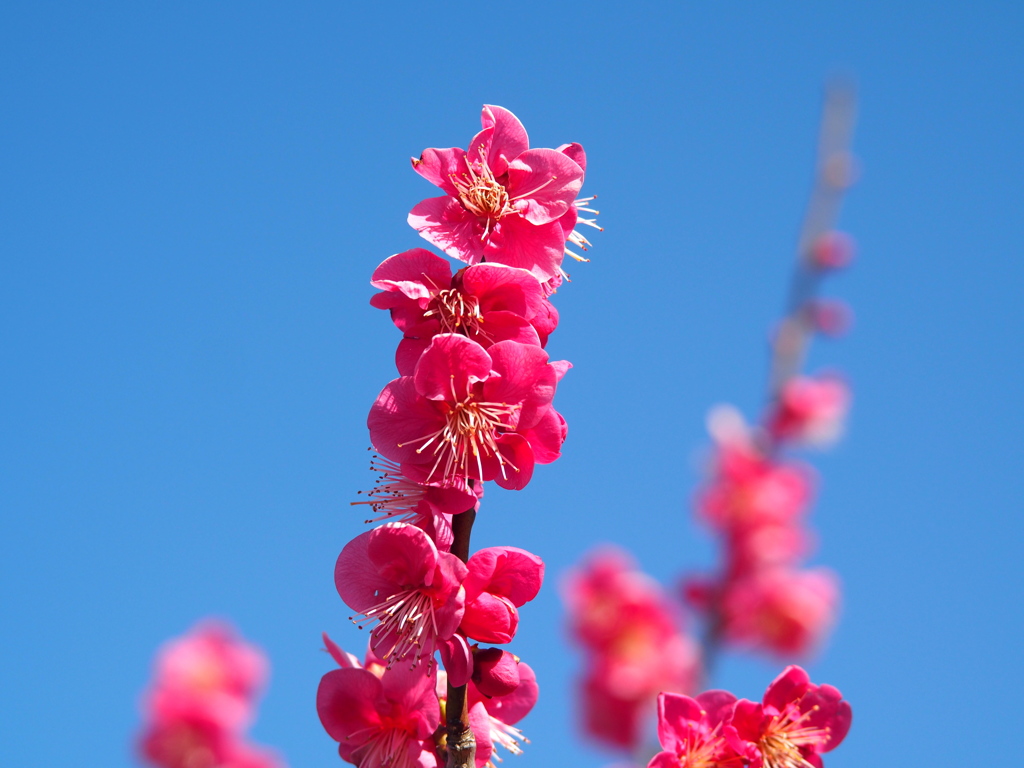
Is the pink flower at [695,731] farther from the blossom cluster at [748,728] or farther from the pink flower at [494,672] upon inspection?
the pink flower at [494,672]

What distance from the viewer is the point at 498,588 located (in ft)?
5.52

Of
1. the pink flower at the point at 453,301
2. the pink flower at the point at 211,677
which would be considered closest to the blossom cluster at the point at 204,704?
the pink flower at the point at 211,677

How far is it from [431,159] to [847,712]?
152 cm

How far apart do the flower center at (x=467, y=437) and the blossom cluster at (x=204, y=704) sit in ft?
12.5

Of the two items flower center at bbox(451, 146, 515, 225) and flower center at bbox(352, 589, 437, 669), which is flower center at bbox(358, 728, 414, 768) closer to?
flower center at bbox(352, 589, 437, 669)

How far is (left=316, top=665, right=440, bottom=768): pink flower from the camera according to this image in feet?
5.43

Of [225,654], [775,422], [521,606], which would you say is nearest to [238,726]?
[225,654]

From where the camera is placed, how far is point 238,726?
198 inches

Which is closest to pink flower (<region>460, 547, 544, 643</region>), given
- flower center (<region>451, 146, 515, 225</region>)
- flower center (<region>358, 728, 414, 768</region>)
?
flower center (<region>358, 728, 414, 768</region>)

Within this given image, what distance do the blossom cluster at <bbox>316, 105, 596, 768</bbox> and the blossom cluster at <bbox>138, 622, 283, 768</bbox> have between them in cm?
355

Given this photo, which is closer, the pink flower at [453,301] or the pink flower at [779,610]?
the pink flower at [453,301]

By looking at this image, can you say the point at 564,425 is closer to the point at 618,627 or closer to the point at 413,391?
the point at 413,391

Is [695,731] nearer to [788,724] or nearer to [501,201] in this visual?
[788,724]

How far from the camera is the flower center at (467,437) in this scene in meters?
1.67
